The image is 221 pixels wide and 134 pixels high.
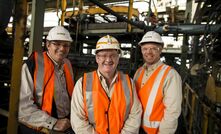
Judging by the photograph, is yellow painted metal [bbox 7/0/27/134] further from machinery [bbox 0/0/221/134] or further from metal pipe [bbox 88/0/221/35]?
metal pipe [bbox 88/0/221/35]

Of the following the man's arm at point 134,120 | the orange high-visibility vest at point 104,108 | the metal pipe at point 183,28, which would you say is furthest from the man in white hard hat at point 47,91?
the metal pipe at point 183,28

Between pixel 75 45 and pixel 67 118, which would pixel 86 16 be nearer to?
pixel 75 45

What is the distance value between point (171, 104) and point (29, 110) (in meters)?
1.51

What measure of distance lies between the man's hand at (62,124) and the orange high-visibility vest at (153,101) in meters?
0.86

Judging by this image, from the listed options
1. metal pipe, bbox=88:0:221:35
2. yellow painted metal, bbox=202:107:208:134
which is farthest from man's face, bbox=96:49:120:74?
yellow painted metal, bbox=202:107:208:134

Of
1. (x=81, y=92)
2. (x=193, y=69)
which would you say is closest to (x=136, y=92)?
(x=81, y=92)

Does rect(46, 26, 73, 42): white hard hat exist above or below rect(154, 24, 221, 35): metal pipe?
below

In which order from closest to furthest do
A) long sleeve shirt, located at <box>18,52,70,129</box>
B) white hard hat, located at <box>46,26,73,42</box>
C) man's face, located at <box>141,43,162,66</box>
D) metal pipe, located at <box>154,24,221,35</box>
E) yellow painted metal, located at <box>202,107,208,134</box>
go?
long sleeve shirt, located at <box>18,52,70,129</box> < white hard hat, located at <box>46,26,73,42</box> < man's face, located at <box>141,43,162,66</box> < yellow painted metal, located at <box>202,107,208,134</box> < metal pipe, located at <box>154,24,221,35</box>

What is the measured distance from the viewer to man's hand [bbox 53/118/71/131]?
2.38 m

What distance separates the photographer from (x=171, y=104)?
2.39 m

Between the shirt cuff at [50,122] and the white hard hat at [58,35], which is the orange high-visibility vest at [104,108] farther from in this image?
the white hard hat at [58,35]

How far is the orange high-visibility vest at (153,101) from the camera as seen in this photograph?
8.05ft

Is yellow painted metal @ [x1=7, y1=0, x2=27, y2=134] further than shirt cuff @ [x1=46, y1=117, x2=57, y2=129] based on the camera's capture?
No

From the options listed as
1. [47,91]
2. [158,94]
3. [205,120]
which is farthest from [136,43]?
[47,91]
